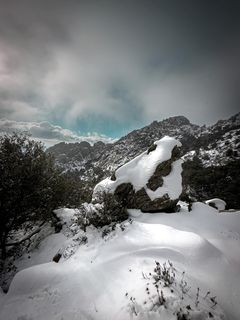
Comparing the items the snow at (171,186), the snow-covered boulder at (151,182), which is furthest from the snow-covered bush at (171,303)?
the snow at (171,186)

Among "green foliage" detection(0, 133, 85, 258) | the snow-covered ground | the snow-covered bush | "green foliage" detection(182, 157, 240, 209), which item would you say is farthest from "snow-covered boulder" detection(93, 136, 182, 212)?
"green foliage" detection(182, 157, 240, 209)

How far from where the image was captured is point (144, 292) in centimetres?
553

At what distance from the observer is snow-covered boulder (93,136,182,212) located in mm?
13445

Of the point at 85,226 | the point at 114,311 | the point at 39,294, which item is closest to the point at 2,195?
the point at 85,226

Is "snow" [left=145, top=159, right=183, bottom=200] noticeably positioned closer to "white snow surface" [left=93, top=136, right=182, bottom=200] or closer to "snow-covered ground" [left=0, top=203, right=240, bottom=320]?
"white snow surface" [left=93, top=136, right=182, bottom=200]

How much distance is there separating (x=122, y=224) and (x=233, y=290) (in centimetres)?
608

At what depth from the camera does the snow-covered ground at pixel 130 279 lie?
17.3 feet

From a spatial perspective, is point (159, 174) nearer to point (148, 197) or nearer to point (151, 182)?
point (151, 182)

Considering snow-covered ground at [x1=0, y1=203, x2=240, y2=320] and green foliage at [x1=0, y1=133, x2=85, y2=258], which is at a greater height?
green foliage at [x1=0, y1=133, x2=85, y2=258]

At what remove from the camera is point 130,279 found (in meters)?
6.38

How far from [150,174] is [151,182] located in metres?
0.64

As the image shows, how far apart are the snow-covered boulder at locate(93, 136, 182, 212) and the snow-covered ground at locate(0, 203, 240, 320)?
2.36 meters

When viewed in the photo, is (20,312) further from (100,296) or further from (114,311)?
(114,311)

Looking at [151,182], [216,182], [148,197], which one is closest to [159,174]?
[151,182]
